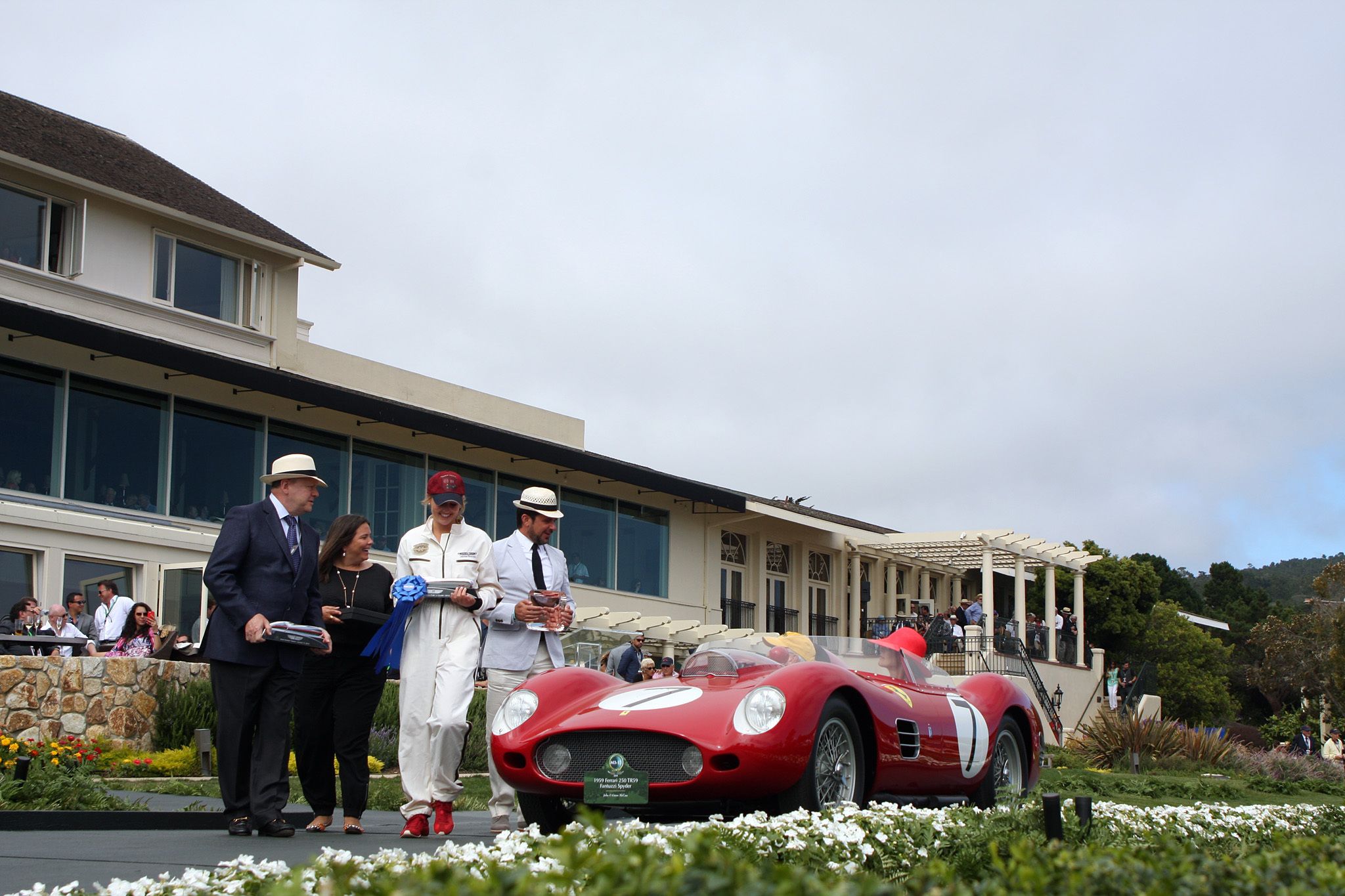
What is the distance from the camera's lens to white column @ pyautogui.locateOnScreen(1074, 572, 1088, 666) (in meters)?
37.3

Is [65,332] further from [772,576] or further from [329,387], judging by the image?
[772,576]

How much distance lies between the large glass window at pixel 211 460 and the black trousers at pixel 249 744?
14.9m

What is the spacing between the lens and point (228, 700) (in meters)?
6.57

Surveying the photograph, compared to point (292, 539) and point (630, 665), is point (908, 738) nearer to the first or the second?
point (292, 539)

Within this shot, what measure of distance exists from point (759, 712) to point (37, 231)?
1943 centimetres

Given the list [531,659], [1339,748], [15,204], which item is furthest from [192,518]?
[1339,748]

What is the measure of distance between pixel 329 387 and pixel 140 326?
361 centimetres

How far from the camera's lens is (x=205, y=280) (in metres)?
24.6

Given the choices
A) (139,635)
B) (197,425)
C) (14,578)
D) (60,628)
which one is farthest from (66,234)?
(139,635)

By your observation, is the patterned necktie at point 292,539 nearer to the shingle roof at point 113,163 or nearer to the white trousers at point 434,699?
the white trousers at point 434,699

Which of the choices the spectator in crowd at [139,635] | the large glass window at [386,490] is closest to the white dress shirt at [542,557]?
the spectator in crowd at [139,635]

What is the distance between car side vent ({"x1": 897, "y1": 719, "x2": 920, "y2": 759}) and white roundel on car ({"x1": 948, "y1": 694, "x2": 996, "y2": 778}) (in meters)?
0.70

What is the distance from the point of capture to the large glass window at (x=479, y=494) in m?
26.2

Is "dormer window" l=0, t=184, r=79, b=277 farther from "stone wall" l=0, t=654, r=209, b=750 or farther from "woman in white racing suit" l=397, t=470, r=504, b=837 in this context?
"woman in white racing suit" l=397, t=470, r=504, b=837
